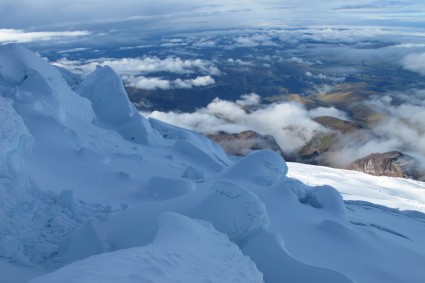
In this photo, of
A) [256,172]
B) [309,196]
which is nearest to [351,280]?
[309,196]

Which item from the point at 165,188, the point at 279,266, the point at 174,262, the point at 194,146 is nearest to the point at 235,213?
the point at 279,266

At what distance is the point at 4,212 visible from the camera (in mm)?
13016

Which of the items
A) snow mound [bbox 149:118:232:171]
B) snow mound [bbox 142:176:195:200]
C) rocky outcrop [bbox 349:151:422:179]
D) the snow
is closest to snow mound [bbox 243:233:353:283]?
snow mound [bbox 142:176:195:200]

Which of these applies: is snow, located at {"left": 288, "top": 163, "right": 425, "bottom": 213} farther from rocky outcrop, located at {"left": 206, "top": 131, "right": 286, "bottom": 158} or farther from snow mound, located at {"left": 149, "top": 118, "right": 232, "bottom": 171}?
rocky outcrop, located at {"left": 206, "top": 131, "right": 286, "bottom": 158}

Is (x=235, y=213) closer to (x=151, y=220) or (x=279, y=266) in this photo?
(x=279, y=266)

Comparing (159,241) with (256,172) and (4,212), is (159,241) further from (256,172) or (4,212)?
(256,172)

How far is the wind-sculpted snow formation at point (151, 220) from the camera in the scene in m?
10.4

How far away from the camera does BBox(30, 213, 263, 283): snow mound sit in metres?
7.75

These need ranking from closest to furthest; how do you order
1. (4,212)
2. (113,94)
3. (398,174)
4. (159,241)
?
(159,241), (4,212), (113,94), (398,174)

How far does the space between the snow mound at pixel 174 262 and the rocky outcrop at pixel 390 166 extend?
13331cm

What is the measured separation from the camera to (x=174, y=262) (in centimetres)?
923

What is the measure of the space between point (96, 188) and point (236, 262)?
30.4 feet

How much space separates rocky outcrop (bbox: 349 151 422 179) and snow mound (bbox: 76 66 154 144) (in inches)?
4691

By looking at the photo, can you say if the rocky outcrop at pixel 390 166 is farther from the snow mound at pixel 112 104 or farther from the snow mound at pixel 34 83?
the snow mound at pixel 34 83
